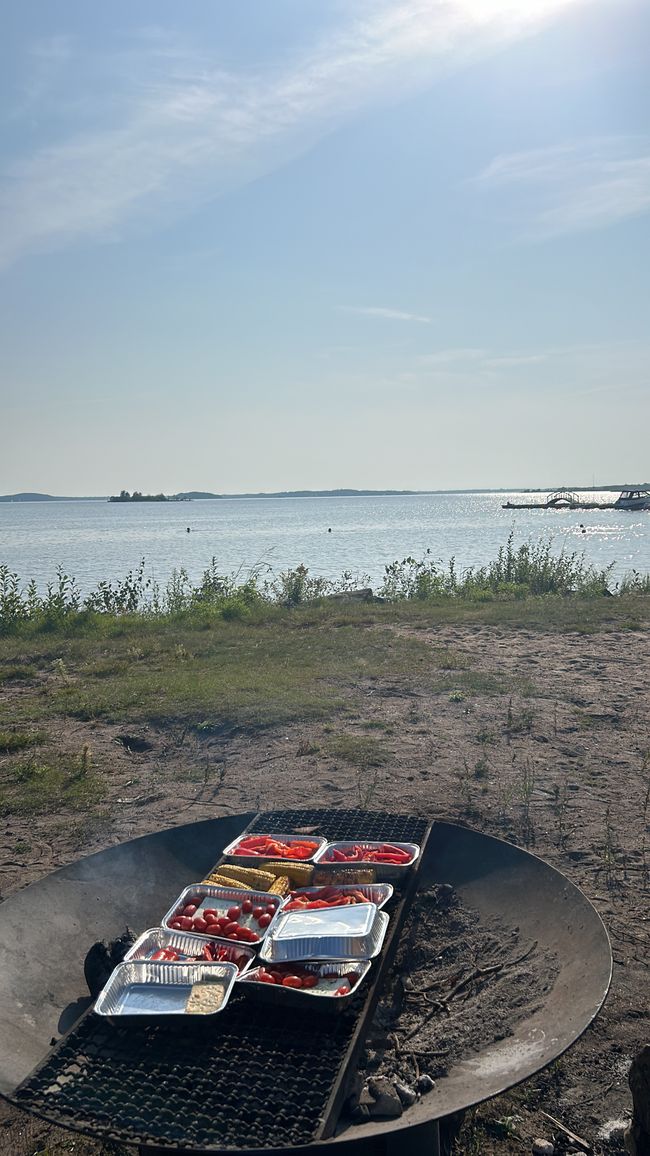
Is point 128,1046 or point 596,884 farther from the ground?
point 128,1046

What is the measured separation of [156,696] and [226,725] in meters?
1.43

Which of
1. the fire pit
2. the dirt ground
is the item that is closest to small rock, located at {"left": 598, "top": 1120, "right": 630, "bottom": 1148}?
the dirt ground

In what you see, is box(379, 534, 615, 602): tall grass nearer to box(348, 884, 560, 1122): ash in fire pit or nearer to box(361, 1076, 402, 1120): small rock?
box(348, 884, 560, 1122): ash in fire pit

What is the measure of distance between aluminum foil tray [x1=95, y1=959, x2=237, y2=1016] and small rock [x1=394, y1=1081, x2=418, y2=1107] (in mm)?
692

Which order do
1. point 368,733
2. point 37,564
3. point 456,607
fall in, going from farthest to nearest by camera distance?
point 37,564
point 456,607
point 368,733

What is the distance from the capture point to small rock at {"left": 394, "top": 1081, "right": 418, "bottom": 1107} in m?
2.78

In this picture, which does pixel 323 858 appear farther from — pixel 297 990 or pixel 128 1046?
pixel 128 1046

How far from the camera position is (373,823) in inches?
189

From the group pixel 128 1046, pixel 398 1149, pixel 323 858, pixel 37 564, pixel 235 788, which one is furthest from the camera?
pixel 37 564

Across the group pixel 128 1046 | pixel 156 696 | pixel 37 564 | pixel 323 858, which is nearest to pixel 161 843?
pixel 323 858

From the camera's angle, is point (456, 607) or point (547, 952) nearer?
point (547, 952)

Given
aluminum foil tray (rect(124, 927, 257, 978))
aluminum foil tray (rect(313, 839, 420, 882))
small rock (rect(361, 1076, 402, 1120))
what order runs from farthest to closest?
aluminum foil tray (rect(313, 839, 420, 882))
aluminum foil tray (rect(124, 927, 257, 978))
small rock (rect(361, 1076, 402, 1120))

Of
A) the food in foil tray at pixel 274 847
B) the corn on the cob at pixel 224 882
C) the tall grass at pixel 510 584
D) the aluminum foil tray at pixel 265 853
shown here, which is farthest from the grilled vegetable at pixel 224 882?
the tall grass at pixel 510 584

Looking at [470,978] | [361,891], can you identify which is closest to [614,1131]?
[470,978]
